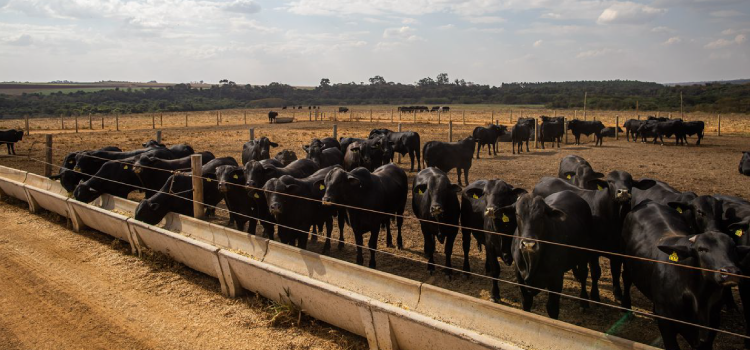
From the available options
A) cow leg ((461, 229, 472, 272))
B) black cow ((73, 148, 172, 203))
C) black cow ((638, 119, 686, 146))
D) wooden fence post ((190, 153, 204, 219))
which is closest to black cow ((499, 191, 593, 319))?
cow leg ((461, 229, 472, 272))

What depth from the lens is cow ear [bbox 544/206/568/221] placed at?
19.0ft

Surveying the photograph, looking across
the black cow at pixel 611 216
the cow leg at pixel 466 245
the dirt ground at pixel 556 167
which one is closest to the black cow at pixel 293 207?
the dirt ground at pixel 556 167

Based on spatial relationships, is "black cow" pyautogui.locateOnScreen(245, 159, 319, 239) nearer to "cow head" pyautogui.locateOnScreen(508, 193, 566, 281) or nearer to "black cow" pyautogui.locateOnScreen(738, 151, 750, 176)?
"cow head" pyautogui.locateOnScreen(508, 193, 566, 281)

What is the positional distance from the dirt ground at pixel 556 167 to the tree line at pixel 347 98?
35813mm

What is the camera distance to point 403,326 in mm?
4707

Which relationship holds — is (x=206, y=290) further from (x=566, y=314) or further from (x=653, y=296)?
(x=653, y=296)

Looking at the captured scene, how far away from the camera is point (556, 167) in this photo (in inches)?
727

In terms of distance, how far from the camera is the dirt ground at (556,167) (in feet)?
20.4

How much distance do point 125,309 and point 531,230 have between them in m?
4.98

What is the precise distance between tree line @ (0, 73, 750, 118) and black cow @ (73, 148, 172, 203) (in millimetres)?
59017

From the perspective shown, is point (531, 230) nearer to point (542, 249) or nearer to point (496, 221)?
point (542, 249)

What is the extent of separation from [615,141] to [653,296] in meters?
26.3

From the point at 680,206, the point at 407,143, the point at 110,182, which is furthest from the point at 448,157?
the point at 680,206

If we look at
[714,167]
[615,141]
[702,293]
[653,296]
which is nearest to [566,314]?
[653,296]
